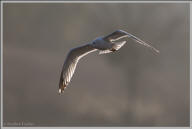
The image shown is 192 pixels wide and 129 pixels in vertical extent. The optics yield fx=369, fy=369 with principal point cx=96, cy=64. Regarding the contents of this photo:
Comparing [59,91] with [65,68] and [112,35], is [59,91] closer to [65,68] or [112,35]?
[65,68]

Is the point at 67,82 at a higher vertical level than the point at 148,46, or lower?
lower

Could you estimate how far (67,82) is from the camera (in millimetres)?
2844

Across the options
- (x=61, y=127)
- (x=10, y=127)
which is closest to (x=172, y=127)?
(x=61, y=127)

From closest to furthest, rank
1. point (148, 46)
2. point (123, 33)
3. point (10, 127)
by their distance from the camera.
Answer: point (148, 46)
point (123, 33)
point (10, 127)

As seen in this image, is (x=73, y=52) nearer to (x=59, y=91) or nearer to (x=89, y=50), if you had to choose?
(x=89, y=50)

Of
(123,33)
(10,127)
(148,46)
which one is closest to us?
(148,46)

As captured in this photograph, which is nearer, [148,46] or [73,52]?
[148,46]

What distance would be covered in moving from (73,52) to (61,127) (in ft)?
1.95

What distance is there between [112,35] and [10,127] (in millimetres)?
1055

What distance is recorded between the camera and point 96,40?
2518 mm

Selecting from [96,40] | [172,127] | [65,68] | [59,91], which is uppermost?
[96,40]

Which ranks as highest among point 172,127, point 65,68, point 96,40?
point 96,40

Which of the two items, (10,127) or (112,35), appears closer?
(112,35)

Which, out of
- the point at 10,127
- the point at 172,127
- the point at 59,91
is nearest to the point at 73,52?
the point at 59,91
